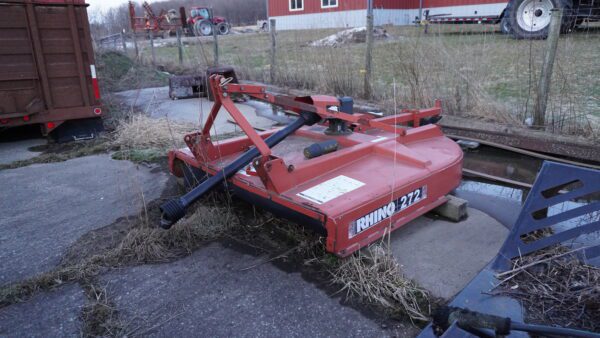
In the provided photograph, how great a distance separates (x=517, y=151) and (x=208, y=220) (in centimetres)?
338

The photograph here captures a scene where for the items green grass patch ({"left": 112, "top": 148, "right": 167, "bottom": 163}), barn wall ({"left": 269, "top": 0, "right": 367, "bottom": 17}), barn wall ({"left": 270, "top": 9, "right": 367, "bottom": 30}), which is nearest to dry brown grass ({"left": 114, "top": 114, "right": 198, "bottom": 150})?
green grass patch ({"left": 112, "top": 148, "right": 167, "bottom": 163})

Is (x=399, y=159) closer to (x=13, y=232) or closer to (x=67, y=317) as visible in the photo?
(x=67, y=317)

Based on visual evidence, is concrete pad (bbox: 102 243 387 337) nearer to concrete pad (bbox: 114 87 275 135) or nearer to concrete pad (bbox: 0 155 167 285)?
concrete pad (bbox: 0 155 167 285)

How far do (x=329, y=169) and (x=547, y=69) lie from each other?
3.33 metres

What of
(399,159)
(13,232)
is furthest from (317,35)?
(13,232)

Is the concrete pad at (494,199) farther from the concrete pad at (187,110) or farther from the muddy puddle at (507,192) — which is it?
the concrete pad at (187,110)

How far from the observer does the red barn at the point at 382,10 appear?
1959 centimetres

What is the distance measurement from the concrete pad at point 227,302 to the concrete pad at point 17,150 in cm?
347

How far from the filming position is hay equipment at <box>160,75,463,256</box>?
2.58m

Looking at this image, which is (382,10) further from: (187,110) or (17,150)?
(17,150)

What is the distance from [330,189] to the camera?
2.75m

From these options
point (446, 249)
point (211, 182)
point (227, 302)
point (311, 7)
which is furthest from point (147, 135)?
point (311, 7)

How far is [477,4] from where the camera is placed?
65.0 ft

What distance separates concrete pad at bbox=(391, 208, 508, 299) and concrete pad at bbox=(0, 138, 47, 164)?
15.2 feet
